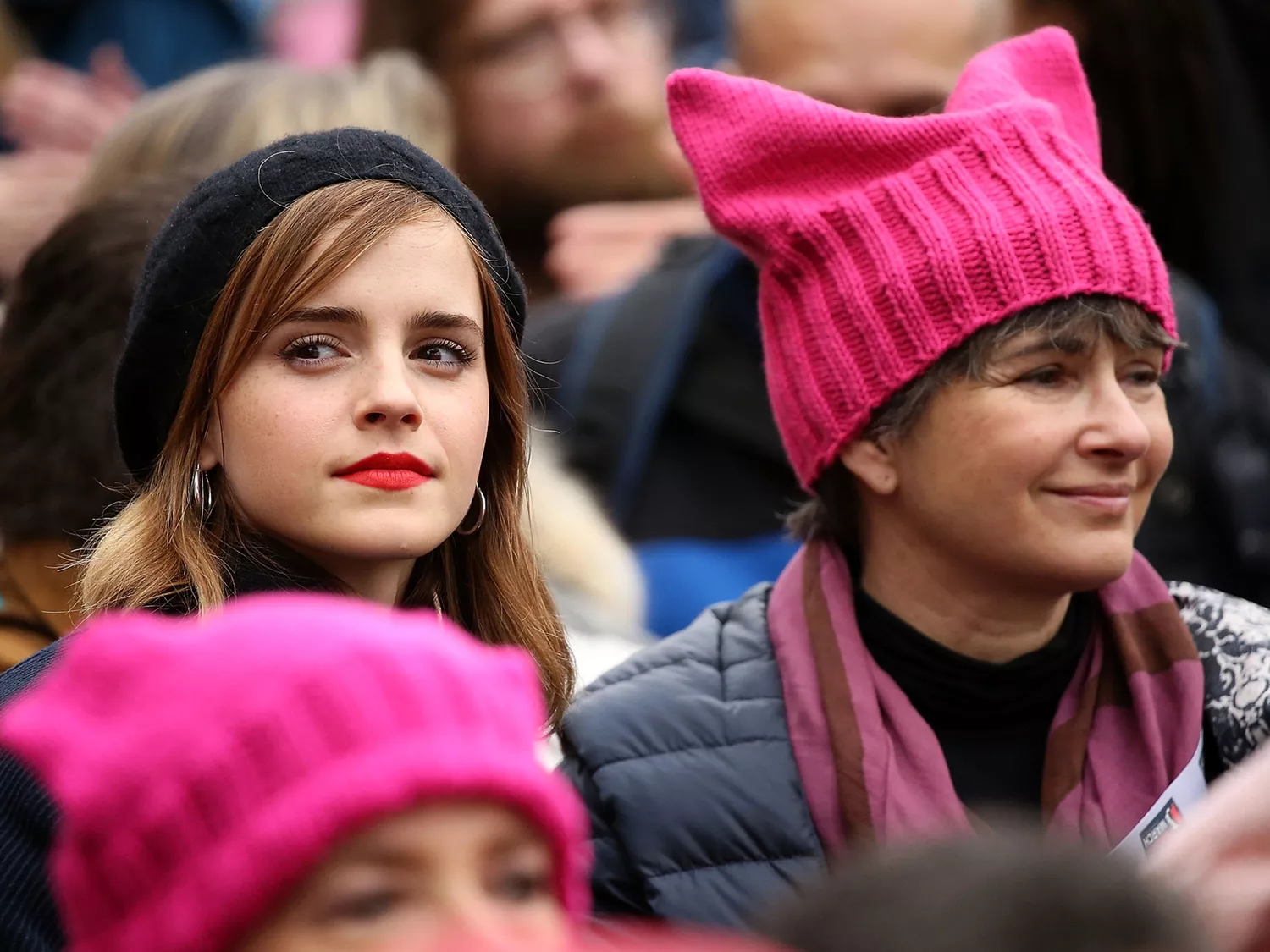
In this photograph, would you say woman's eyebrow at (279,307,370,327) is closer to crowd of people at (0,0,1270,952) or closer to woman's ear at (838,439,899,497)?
crowd of people at (0,0,1270,952)

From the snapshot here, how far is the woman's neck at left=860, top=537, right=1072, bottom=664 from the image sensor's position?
3410mm

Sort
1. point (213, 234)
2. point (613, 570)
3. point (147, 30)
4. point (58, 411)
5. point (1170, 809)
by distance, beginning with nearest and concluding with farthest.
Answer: point (213, 234)
point (1170, 809)
point (58, 411)
point (613, 570)
point (147, 30)

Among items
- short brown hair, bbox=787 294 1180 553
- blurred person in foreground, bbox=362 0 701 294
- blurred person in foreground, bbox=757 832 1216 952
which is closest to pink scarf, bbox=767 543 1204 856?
short brown hair, bbox=787 294 1180 553

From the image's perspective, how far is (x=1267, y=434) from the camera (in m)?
4.74

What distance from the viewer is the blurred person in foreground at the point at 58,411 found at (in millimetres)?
3525

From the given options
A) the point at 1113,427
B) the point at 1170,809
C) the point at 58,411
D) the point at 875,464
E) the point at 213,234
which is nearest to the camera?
the point at 213,234

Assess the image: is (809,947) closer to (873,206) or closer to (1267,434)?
(873,206)

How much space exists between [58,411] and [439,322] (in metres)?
0.99

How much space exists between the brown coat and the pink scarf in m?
1.23

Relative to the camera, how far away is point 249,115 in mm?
4699

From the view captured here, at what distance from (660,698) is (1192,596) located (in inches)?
39.1

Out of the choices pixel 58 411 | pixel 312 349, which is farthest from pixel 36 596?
pixel 312 349

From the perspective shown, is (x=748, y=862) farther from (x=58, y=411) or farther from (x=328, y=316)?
(x=58, y=411)

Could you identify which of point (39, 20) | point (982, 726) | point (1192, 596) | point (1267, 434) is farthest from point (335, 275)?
point (39, 20)
